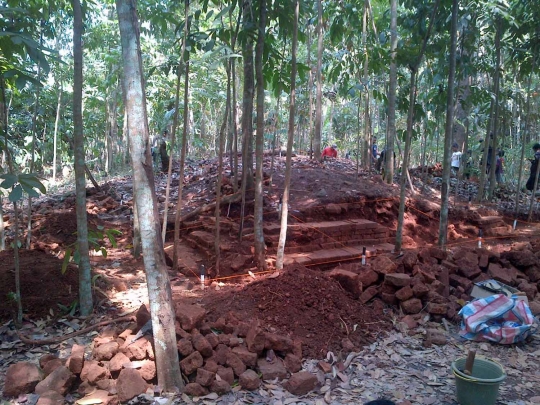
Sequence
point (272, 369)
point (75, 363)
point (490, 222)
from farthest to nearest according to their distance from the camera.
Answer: point (490, 222)
point (272, 369)
point (75, 363)

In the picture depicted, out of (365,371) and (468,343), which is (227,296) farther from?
(468,343)

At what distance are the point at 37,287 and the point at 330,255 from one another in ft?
12.9

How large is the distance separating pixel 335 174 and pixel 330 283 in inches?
209

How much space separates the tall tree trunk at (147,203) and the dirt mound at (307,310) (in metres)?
1.03

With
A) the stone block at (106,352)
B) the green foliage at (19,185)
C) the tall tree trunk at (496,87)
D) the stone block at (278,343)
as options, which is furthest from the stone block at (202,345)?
the tall tree trunk at (496,87)

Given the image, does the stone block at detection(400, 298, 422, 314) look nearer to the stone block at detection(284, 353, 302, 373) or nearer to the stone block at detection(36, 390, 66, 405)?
the stone block at detection(284, 353, 302, 373)

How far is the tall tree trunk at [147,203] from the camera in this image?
3016 mm

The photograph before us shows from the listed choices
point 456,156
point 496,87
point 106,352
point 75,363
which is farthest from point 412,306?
point 456,156

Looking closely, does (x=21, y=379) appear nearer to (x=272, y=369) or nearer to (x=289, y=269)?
(x=272, y=369)

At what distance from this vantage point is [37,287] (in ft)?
15.3

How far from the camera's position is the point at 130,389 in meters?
3.18

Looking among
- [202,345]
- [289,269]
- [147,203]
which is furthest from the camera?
[289,269]

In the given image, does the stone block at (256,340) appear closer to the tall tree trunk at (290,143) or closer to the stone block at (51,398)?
the stone block at (51,398)

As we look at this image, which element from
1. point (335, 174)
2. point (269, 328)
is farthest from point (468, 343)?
point (335, 174)
